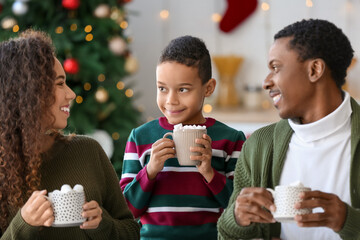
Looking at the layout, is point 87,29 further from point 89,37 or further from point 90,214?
point 90,214

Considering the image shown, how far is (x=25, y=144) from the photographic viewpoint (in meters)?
1.56

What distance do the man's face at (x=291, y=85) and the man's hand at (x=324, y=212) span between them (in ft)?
1.05

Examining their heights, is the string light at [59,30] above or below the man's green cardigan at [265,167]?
above

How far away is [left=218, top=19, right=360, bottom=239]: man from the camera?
1.45 metres

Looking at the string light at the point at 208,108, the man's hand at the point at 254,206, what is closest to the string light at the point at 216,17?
the string light at the point at 208,108

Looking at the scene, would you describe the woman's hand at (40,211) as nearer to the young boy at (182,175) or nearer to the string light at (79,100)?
the young boy at (182,175)

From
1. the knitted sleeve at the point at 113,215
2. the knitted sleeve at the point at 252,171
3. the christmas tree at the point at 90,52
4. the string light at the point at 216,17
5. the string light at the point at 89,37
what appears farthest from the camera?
the string light at the point at 216,17

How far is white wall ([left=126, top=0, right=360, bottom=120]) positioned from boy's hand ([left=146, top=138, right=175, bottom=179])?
11.8 ft

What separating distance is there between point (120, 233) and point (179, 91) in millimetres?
468

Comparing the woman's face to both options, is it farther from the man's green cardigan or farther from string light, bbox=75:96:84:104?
string light, bbox=75:96:84:104

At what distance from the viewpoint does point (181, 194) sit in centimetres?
173

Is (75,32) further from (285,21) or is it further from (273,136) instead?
(273,136)

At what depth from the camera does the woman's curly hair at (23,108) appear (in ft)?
5.08

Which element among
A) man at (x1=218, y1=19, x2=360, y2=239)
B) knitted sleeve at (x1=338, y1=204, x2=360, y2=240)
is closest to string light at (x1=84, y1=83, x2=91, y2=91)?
man at (x1=218, y1=19, x2=360, y2=239)
